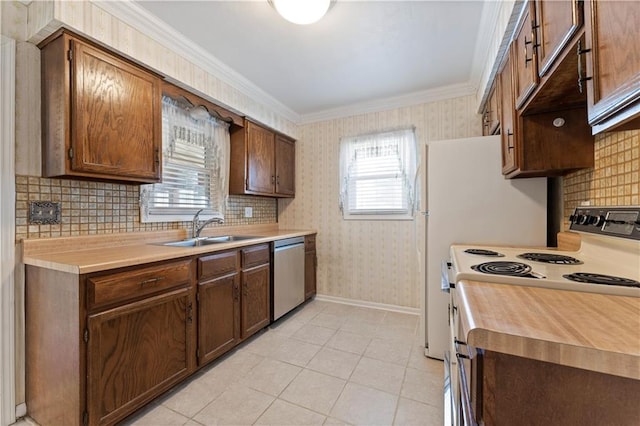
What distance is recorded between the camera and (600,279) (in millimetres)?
879

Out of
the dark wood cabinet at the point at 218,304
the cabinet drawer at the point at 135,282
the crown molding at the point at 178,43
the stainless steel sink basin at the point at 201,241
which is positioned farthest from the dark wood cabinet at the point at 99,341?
the crown molding at the point at 178,43

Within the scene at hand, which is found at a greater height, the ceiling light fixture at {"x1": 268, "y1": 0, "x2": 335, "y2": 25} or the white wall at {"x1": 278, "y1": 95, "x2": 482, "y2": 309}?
the ceiling light fixture at {"x1": 268, "y1": 0, "x2": 335, "y2": 25}

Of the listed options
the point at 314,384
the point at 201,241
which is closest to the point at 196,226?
the point at 201,241

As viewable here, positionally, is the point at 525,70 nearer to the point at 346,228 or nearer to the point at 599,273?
the point at 599,273

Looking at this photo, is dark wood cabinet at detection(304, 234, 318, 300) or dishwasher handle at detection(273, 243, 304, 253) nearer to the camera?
dishwasher handle at detection(273, 243, 304, 253)

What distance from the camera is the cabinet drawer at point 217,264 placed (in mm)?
1870

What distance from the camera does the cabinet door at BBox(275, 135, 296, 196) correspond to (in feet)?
11.0

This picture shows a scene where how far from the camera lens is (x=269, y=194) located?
126 inches

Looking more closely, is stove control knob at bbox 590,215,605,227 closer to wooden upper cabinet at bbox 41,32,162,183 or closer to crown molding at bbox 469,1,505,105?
crown molding at bbox 469,1,505,105

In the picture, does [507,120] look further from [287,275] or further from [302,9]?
[287,275]

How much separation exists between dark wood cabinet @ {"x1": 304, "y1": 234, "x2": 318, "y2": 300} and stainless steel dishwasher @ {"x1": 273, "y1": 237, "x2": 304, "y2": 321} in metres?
0.11

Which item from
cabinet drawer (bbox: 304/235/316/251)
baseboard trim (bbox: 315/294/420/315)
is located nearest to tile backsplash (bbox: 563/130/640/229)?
baseboard trim (bbox: 315/294/420/315)

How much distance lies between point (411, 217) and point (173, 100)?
101 inches

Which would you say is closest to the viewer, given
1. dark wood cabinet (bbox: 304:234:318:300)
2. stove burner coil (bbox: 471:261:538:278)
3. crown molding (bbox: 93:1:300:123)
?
stove burner coil (bbox: 471:261:538:278)
